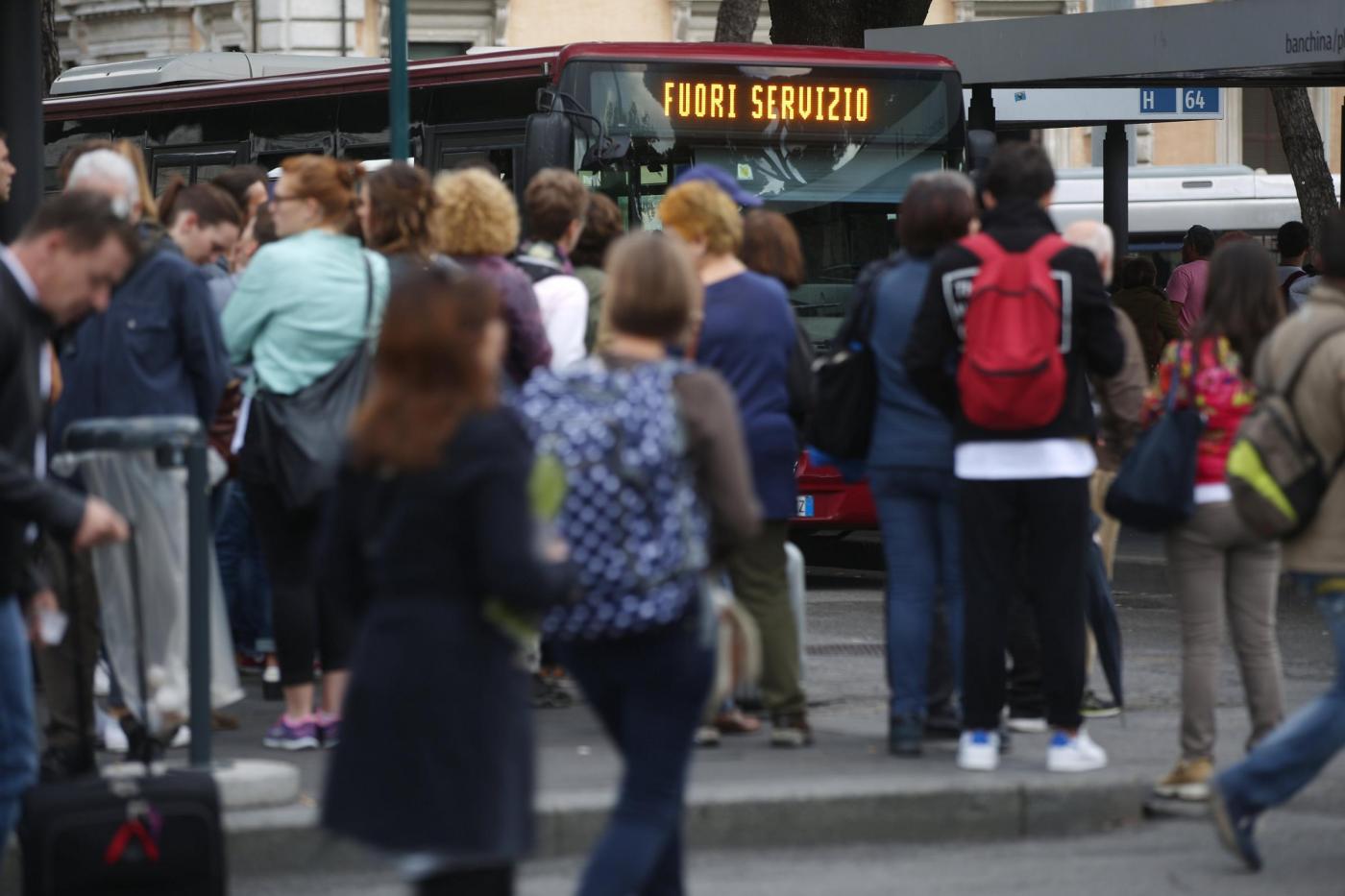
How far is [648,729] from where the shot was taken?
4809 mm

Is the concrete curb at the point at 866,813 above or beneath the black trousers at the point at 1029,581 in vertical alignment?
beneath

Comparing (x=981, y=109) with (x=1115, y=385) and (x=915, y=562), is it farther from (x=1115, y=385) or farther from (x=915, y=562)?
(x=915, y=562)

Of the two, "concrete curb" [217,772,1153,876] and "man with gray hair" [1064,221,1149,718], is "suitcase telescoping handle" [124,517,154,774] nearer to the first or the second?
"concrete curb" [217,772,1153,876]

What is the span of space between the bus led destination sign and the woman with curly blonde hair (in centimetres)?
488

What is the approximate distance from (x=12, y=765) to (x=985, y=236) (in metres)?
3.13

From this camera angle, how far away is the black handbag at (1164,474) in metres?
6.75

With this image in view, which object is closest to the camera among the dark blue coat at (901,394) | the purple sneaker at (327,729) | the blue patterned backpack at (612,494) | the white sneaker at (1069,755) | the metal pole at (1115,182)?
the blue patterned backpack at (612,494)

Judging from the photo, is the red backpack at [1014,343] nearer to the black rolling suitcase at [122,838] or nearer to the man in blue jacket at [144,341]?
the man in blue jacket at [144,341]

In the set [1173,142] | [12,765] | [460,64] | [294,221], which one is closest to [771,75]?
[460,64]

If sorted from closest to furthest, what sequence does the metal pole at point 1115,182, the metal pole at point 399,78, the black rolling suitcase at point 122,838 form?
the black rolling suitcase at point 122,838 → the metal pole at point 399,78 → the metal pole at point 1115,182

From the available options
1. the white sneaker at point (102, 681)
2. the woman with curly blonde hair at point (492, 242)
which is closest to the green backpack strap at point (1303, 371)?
the woman with curly blonde hair at point (492, 242)

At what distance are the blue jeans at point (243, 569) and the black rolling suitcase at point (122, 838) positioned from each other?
350cm

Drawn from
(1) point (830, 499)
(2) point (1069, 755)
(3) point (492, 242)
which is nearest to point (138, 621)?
(3) point (492, 242)

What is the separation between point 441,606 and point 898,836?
2919 mm
